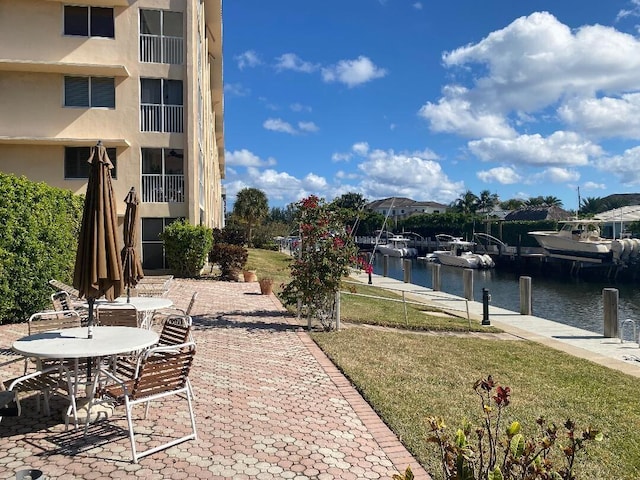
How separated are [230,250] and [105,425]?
632 inches

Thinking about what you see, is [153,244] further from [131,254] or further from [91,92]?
[131,254]

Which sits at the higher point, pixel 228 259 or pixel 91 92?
pixel 91 92

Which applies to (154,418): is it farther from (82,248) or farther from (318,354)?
(318,354)

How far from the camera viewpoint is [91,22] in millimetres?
20734

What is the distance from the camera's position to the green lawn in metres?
5.28

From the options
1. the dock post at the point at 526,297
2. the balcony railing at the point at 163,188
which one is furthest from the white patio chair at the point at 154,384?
the balcony railing at the point at 163,188

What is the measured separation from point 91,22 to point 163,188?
723 cm

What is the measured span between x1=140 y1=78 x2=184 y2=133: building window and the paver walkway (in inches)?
597

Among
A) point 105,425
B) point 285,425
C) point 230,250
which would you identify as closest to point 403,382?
point 285,425

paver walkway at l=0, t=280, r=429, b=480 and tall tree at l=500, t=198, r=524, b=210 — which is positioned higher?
tall tree at l=500, t=198, r=524, b=210

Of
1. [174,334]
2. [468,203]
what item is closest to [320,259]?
[174,334]

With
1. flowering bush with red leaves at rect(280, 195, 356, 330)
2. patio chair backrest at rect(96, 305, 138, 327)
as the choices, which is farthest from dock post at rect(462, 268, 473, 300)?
patio chair backrest at rect(96, 305, 138, 327)

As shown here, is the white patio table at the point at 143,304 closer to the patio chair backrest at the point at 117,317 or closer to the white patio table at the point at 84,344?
the patio chair backrest at the point at 117,317

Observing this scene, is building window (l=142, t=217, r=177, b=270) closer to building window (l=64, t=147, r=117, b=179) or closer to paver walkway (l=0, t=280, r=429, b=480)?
building window (l=64, t=147, r=117, b=179)
